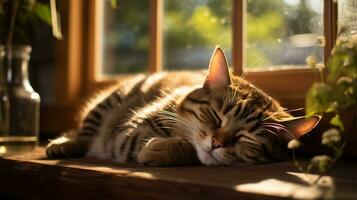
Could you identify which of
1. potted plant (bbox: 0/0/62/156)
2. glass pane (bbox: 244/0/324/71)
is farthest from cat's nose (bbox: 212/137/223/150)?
potted plant (bbox: 0/0/62/156)

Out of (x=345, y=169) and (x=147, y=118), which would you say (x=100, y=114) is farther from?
(x=345, y=169)

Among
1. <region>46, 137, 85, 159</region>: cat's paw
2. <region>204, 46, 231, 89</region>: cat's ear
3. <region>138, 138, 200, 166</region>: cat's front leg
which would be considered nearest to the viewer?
<region>138, 138, 200, 166</region>: cat's front leg

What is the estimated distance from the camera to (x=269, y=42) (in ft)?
5.38

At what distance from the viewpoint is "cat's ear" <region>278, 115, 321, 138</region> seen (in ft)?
3.91

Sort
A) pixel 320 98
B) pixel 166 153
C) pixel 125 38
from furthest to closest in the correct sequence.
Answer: pixel 125 38, pixel 166 153, pixel 320 98

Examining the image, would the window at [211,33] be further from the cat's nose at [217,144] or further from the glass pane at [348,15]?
the cat's nose at [217,144]

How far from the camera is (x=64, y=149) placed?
1.46 m

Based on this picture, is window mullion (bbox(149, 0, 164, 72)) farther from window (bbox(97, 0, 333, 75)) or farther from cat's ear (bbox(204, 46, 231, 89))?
cat's ear (bbox(204, 46, 231, 89))

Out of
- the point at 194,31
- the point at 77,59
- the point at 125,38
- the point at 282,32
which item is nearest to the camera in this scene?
the point at 282,32

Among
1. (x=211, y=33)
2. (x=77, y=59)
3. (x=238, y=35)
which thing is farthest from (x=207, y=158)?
Answer: (x=77, y=59)

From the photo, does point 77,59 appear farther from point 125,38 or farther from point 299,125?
point 299,125

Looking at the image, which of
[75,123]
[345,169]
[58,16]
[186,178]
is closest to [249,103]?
[345,169]

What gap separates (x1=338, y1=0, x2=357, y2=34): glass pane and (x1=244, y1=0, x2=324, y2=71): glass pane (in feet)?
0.43

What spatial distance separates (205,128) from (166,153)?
0.14m
